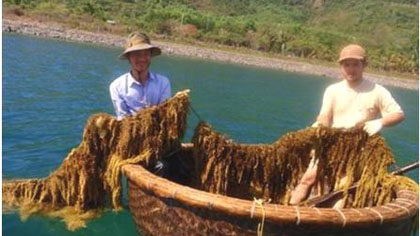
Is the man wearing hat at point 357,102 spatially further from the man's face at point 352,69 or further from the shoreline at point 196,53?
the shoreline at point 196,53

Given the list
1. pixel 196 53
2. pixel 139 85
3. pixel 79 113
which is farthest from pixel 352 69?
pixel 196 53

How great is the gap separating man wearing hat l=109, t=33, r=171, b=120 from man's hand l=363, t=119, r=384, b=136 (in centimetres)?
210

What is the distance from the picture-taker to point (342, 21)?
466ft

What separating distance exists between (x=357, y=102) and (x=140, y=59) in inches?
87.6

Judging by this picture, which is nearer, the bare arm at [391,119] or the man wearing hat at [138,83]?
the bare arm at [391,119]

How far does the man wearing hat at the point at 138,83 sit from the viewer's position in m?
5.85

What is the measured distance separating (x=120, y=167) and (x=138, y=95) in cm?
82

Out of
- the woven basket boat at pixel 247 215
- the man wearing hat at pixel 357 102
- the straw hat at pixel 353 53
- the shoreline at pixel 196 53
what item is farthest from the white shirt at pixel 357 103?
the shoreline at pixel 196 53

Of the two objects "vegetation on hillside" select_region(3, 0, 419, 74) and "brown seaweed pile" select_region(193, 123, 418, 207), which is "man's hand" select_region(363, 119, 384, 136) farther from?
"vegetation on hillside" select_region(3, 0, 419, 74)

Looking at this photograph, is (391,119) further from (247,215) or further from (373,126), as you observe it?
(247,215)

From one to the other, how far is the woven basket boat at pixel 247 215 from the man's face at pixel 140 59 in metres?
1.10

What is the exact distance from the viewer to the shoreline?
54.8m

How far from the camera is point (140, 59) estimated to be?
5914 millimetres

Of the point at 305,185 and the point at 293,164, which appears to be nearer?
the point at 305,185
